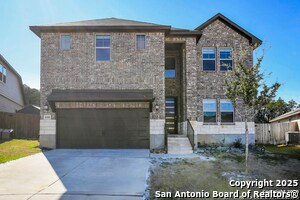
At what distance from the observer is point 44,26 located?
500 inches

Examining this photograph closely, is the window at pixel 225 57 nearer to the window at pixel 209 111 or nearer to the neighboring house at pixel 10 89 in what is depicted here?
the window at pixel 209 111

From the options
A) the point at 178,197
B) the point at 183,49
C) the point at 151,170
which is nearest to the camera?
the point at 178,197

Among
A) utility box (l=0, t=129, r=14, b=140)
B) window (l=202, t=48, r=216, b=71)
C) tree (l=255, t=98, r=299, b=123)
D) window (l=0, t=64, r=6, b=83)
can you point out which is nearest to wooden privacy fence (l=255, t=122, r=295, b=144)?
window (l=202, t=48, r=216, b=71)

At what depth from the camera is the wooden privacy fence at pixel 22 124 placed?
17953 millimetres

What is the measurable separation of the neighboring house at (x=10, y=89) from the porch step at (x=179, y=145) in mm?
16786

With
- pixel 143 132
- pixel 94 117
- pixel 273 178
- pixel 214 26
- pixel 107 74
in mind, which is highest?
pixel 214 26

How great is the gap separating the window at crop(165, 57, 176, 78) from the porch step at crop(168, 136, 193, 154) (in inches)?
189

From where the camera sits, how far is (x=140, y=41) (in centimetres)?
1298

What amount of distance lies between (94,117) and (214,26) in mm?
9564

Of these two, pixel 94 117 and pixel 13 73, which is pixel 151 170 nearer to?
pixel 94 117

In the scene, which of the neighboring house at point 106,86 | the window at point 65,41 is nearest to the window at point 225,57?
the neighboring house at point 106,86

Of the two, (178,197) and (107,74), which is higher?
(107,74)

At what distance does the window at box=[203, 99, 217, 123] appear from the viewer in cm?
1422

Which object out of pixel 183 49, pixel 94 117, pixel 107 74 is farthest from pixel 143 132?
pixel 183 49
